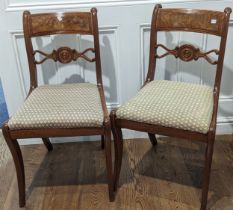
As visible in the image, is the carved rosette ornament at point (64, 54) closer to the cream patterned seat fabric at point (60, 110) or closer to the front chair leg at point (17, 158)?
the cream patterned seat fabric at point (60, 110)

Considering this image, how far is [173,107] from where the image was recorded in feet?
4.81

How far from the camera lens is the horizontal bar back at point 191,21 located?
1.56m

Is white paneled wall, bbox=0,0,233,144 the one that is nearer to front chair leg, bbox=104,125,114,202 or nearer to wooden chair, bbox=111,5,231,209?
wooden chair, bbox=111,5,231,209

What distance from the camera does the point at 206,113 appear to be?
1430mm

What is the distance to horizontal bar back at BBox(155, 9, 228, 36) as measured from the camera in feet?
5.13

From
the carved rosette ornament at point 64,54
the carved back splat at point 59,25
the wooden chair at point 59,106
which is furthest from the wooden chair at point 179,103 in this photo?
the carved rosette ornament at point 64,54

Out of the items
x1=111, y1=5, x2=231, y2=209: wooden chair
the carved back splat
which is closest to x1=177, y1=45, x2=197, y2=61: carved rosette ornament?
x1=111, y1=5, x2=231, y2=209: wooden chair

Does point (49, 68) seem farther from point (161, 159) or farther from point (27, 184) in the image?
point (161, 159)

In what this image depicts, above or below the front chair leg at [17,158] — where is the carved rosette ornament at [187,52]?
above

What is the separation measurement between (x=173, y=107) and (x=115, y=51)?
2.02 feet

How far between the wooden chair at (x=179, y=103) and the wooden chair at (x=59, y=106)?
4.3 inches

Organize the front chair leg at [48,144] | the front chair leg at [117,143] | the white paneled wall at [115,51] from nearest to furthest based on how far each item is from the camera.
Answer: the front chair leg at [117,143]
the white paneled wall at [115,51]
the front chair leg at [48,144]

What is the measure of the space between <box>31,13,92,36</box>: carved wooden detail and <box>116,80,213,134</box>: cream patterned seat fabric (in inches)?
18.0

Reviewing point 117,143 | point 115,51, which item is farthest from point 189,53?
→ point 117,143
